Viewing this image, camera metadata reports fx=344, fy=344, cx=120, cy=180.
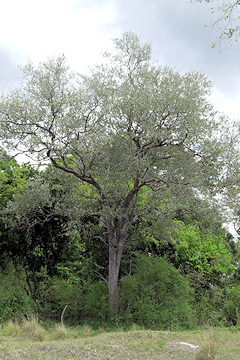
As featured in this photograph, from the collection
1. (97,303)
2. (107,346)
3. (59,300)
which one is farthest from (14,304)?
(107,346)

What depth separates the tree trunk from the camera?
447 inches

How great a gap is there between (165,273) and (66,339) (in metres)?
4.73

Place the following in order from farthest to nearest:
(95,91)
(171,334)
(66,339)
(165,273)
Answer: (165,273)
(95,91)
(171,334)
(66,339)

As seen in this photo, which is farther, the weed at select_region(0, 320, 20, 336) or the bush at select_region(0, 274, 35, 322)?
the bush at select_region(0, 274, 35, 322)

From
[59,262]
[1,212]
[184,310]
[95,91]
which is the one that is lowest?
[184,310]

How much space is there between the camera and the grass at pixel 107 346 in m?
6.35

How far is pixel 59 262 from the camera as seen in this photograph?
14297mm

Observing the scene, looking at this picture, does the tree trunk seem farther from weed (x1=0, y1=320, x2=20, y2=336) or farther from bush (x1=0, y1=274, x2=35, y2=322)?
weed (x1=0, y1=320, x2=20, y2=336)

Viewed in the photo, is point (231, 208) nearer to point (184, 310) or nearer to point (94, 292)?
point (184, 310)

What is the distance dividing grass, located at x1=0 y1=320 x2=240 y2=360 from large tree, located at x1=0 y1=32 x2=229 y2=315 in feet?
10.5

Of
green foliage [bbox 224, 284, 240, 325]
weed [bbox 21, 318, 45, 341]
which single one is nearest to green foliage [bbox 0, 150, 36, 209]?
weed [bbox 21, 318, 45, 341]

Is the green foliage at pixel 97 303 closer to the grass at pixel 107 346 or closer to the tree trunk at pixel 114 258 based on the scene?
the tree trunk at pixel 114 258

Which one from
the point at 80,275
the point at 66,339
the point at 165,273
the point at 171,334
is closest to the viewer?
the point at 66,339

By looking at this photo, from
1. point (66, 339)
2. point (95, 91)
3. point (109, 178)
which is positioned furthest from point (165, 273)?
point (95, 91)
